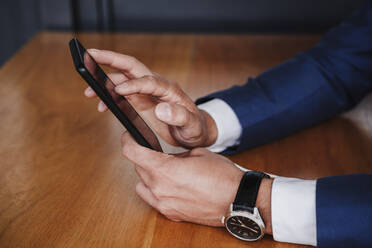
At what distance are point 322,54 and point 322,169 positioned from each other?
1.21ft

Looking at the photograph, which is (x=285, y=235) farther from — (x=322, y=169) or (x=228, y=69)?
(x=228, y=69)

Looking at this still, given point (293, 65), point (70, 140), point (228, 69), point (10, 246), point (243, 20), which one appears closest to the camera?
point (10, 246)

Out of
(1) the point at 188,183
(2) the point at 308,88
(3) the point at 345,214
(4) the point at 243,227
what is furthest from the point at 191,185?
(2) the point at 308,88

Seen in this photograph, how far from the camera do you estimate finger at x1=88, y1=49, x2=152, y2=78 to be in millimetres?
877

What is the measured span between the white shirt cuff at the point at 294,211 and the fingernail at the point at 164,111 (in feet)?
0.70

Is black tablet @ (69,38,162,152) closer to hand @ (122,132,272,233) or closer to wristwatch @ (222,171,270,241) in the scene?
hand @ (122,132,272,233)

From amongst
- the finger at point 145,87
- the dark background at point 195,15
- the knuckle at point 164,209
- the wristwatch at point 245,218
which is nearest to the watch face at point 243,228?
the wristwatch at point 245,218

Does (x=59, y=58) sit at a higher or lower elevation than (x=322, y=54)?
lower

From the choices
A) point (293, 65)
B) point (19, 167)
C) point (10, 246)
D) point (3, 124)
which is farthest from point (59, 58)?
point (10, 246)

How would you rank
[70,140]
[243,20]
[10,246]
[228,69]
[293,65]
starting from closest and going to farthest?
1. [10,246]
2. [70,140]
3. [293,65]
4. [228,69]
5. [243,20]

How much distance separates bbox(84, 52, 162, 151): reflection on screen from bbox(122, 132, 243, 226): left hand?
3cm

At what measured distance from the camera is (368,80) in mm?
1198

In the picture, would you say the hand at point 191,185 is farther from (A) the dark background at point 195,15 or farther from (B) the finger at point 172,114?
(A) the dark background at point 195,15

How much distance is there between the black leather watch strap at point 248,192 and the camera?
74 cm
